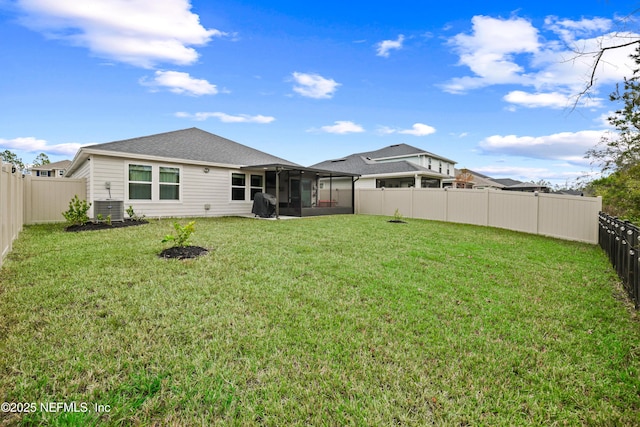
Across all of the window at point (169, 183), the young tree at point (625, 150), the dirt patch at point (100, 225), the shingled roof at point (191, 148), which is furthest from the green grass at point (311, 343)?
the shingled roof at point (191, 148)

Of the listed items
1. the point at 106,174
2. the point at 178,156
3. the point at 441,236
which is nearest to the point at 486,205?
the point at 441,236

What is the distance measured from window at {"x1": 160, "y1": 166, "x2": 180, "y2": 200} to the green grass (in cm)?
726

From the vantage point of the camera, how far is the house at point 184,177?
10641 mm

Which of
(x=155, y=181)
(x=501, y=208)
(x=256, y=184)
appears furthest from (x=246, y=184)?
(x=501, y=208)

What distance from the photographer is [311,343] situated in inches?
102

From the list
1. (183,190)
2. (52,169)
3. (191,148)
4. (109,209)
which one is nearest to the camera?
(109,209)

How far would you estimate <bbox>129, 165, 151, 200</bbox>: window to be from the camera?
443 inches

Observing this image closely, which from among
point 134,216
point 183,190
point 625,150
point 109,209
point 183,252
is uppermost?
point 625,150

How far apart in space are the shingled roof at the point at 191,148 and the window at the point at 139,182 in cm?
62

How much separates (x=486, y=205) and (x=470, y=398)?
11848 mm

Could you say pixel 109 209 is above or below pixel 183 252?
above

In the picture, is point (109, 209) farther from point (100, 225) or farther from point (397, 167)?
point (397, 167)

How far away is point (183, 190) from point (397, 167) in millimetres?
15690

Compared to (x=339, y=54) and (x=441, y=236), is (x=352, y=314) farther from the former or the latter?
(x=339, y=54)
